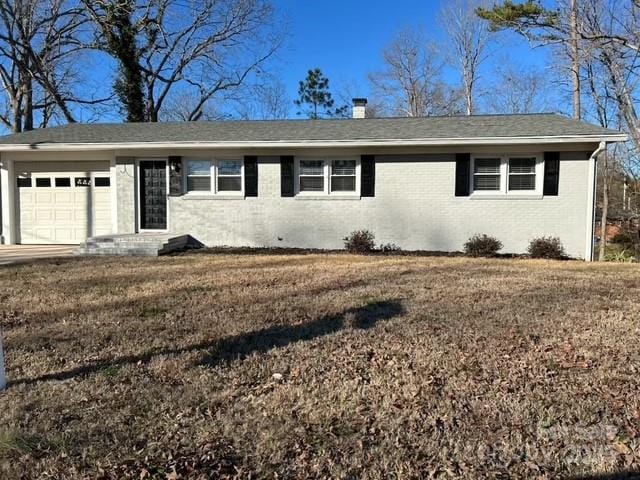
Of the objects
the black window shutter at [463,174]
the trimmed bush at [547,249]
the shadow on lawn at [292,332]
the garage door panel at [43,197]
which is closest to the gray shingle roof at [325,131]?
the black window shutter at [463,174]

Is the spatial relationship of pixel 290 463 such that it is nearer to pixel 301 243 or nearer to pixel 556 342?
pixel 556 342

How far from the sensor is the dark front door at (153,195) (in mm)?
13266

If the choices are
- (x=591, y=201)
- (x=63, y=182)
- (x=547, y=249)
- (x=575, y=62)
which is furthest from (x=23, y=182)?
(x=575, y=62)

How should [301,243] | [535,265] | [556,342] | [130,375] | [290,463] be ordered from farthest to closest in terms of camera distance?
1. [301,243]
2. [535,265]
3. [556,342]
4. [130,375]
5. [290,463]

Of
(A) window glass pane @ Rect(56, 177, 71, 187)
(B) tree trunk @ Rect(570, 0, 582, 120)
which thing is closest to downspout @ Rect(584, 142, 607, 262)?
(B) tree trunk @ Rect(570, 0, 582, 120)

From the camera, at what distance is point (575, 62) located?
20.2 m

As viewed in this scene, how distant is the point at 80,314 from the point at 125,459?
11.6 feet

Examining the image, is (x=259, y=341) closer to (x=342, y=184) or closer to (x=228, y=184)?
(x=342, y=184)

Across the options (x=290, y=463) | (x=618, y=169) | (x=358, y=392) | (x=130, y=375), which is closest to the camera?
(x=290, y=463)

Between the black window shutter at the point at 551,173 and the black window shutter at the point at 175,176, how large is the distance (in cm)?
924

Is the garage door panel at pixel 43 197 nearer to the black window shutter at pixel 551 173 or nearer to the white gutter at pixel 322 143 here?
the white gutter at pixel 322 143

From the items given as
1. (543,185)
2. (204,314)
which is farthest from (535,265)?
(204,314)

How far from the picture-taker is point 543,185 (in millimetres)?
11703

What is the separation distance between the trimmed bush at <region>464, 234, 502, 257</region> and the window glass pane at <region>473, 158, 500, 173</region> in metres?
1.69
